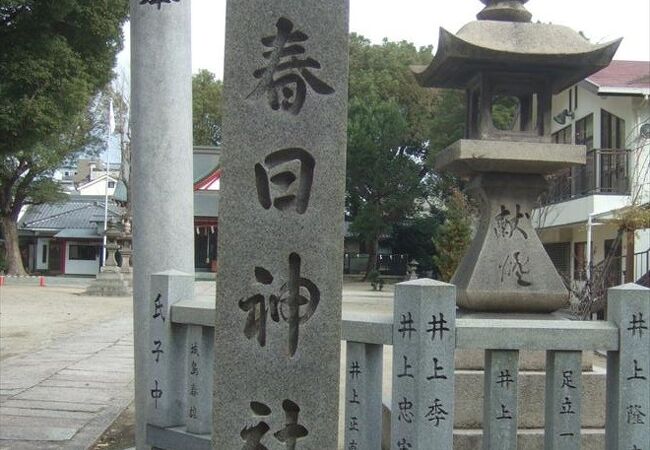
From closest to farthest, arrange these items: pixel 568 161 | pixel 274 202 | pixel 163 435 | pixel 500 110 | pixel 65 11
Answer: pixel 274 202 → pixel 163 435 → pixel 568 161 → pixel 65 11 → pixel 500 110

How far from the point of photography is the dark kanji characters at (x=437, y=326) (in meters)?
3.23

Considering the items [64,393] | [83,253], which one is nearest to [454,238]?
[64,393]

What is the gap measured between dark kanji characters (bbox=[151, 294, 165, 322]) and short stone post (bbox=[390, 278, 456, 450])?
1.63 meters

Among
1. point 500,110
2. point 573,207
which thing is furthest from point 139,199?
point 500,110

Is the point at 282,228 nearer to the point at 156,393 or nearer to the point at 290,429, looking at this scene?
the point at 290,429

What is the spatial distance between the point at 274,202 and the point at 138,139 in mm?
2352

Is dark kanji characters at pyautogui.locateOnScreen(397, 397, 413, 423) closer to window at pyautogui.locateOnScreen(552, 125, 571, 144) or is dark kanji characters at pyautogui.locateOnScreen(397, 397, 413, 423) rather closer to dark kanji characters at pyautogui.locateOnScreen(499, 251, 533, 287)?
dark kanji characters at pyautogui.locateOnScreen(499, 251, 533, 287)

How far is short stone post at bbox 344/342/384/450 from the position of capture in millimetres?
3469

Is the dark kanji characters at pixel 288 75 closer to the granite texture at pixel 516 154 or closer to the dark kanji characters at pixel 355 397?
the dark kanji characters at pixel 355 397

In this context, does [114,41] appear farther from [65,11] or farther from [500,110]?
[500,110]

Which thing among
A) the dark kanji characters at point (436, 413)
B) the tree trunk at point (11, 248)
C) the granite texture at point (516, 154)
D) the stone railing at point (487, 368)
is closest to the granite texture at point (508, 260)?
the granite texture at point (516, 154)

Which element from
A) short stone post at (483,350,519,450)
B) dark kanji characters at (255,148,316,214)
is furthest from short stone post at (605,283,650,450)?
dark kanji characters at (255,148,316,214)

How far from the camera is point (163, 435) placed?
427 centimetres

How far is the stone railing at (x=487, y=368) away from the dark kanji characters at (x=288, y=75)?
3.25ft
